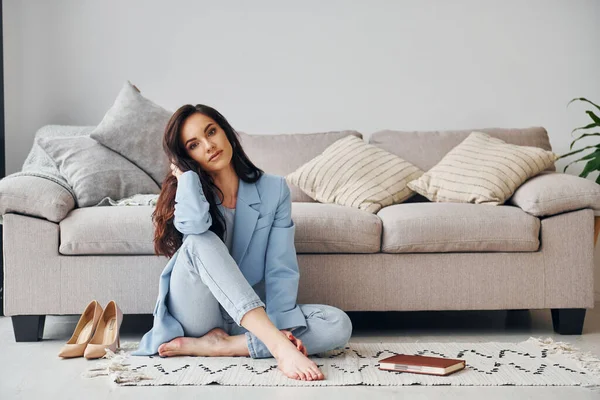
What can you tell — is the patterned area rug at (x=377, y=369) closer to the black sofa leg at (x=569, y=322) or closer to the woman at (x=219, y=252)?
the woman at (x=219, y=252)

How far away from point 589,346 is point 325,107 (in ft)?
6.26

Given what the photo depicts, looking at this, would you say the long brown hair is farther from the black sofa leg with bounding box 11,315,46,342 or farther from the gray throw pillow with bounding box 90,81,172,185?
the gray throw pillow with bounding box 90,81,172,185

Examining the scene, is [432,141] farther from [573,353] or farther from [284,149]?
[573,353]

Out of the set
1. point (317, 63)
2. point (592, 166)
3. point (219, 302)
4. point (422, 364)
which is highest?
point (317, 63)

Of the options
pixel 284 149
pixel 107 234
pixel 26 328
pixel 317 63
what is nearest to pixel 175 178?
pixel 107 234

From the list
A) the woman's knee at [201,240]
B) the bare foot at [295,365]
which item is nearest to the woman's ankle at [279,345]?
the bare foot at [295,365]

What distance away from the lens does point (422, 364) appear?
2.32m

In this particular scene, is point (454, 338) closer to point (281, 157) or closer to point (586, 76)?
point (281, 157)

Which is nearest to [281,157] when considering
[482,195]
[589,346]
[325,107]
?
[325,107]

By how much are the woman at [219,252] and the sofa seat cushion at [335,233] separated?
0.77 feet

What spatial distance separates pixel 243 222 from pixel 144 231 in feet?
1.52

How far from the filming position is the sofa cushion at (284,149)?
361 cm

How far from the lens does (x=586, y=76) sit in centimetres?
410

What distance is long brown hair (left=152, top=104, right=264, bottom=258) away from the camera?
2.56 metres
